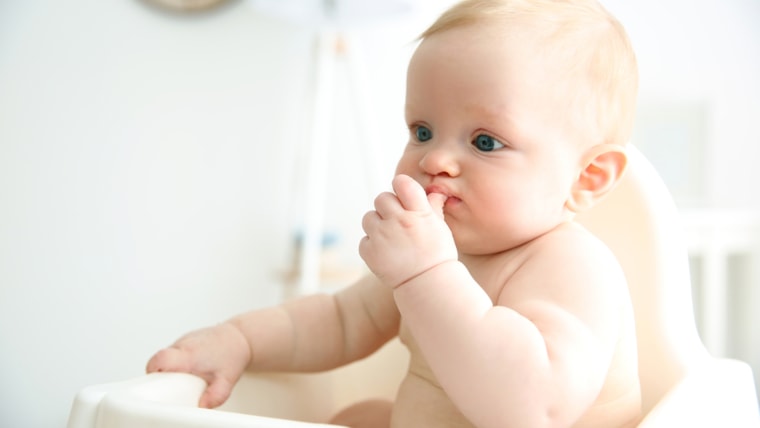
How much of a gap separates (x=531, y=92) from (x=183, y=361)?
36 centimetres

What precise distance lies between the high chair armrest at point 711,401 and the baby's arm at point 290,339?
0.97 feet

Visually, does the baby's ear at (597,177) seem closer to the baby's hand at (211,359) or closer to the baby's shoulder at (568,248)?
the baby's shoulder at (568,248)

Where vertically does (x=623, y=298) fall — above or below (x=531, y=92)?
below

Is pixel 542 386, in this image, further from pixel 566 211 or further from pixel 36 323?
pixel 36 323

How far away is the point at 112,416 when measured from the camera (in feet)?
1.65

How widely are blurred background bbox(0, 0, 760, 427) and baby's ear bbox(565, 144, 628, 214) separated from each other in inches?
46.8

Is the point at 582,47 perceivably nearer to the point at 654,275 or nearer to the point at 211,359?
the point at 654,275

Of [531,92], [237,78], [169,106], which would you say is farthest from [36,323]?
[531,92]

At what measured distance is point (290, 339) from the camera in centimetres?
74

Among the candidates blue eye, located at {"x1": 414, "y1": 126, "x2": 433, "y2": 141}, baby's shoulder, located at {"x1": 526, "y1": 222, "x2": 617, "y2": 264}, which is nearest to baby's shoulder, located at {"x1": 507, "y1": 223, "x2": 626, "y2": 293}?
baby's shoulder, located at {"x1": 526, "y1": 222, "x2": 617, "y2": 264}

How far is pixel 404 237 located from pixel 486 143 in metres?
0.11

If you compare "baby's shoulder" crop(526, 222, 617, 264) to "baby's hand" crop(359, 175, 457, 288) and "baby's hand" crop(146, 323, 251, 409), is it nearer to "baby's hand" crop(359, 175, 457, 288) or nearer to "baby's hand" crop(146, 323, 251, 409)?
"baby's hand" crop(359, 175, 457, 288)

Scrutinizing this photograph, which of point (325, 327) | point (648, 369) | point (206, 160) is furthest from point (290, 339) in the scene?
point (206, 160)

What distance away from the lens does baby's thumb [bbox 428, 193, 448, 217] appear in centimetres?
55
